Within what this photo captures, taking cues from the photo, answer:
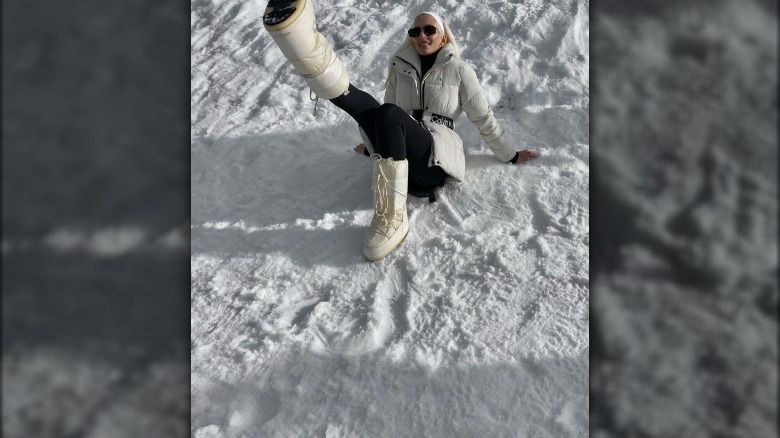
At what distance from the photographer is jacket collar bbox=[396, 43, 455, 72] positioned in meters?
2.44

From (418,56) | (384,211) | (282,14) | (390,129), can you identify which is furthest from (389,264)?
(282,14)

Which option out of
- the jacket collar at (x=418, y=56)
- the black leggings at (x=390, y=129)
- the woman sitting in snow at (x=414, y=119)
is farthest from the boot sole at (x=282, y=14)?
the jacket collar at (x=418, y=56)

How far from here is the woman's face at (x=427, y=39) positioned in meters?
2.39

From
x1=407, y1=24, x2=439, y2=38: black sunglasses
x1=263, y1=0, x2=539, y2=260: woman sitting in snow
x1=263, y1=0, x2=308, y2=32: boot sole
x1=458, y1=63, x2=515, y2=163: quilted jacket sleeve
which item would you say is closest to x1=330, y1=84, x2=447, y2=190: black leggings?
x1=263, y1=0, x2=539, y2=260: woman sitting in snow

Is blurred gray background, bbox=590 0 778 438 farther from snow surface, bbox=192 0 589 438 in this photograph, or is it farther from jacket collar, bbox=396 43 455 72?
jacket collar, bbox=396 43 455 72

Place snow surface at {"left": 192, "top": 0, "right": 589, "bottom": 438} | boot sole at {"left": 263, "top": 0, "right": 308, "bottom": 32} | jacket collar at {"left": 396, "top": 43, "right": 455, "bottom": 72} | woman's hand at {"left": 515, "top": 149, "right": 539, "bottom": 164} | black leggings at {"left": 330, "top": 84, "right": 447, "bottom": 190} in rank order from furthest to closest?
1. woman's hand at {"left": 515, "top": 149, "right": 539, "bottom": 164}
2. jacket collar at {"left": 396, "top": 43, "right": 455, "bottom": 72}
3. black leggings at {"left": 330, "top": 84, "right": 447, "bottom": 190}
4. snow surface at {"left": 192, "top": 0, "right": 589, "bottom": 438}
5. boot sole at {"left": 263, "top": 0, "right": 308, "bottom": 32}

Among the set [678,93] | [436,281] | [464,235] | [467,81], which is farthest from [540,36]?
[678,93]

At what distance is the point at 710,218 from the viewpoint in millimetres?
532

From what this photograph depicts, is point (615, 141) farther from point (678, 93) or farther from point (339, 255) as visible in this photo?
point (339, 255)

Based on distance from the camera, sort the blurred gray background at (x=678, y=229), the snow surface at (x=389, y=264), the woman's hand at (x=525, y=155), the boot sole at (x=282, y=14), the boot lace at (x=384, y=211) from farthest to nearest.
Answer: the woman's hand at (x=525, y=155), the boot lace at (x=384, y=211), the snow surface at (x=389, y=264), the boot sole at (x=282, y=14), the blurred gray background at (x=678, y=229)

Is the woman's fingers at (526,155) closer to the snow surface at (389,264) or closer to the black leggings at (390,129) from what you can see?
the snow surface at (389,264)

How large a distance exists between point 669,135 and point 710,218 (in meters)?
0.08

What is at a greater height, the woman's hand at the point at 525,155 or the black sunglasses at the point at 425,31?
the black sunglasses at the point at 425,31

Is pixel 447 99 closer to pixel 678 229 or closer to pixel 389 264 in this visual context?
pixel 389 264
